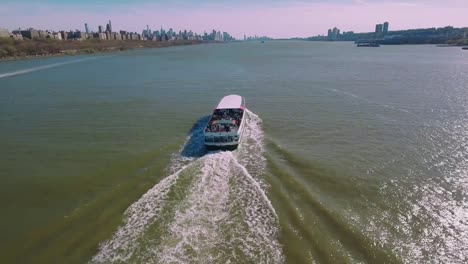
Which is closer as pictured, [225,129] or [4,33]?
[225,129]

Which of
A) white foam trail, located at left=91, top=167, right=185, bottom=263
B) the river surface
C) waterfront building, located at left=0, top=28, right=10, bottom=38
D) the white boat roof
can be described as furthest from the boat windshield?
waterfront building, located at left=0, top=28, right=10, bottom=38

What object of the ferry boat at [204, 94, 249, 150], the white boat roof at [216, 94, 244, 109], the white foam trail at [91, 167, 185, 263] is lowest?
the white foam trail at [91, 167, 185, 263]

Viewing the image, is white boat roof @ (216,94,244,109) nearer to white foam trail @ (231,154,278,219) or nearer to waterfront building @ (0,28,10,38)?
white foam trail @ (231,154,278,219)

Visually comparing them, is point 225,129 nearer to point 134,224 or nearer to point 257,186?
point 257,186

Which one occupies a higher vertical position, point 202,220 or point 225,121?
point 225,121

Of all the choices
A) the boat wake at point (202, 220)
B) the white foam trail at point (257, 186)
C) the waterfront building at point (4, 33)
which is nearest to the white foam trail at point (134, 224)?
the boat wake at point (202, 220)

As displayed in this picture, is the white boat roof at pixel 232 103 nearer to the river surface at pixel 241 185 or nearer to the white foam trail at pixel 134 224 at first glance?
the river surface at pixel 241 185

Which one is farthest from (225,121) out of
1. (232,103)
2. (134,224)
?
(134,224)
